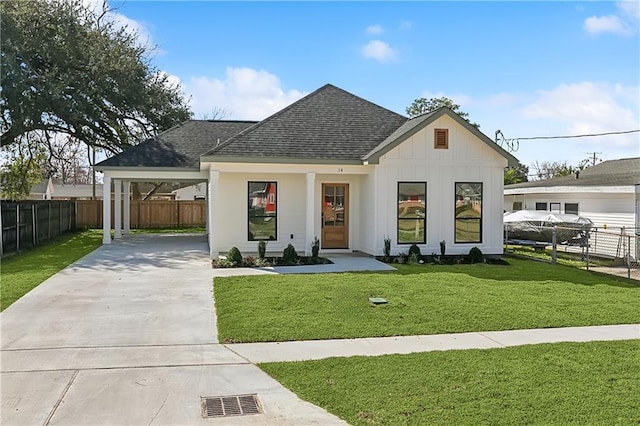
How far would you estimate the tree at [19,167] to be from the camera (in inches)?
1029

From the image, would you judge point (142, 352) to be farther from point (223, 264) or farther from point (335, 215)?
point (335, 215)

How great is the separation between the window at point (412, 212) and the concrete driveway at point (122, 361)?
19.6 ft

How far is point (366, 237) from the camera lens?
1492 cm

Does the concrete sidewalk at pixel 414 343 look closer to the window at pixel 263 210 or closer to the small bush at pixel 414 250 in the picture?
the small bush at pixel 414 250

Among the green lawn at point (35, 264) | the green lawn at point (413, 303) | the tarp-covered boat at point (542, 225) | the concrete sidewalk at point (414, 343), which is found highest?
the tarp-covered boat at point (542, 225)

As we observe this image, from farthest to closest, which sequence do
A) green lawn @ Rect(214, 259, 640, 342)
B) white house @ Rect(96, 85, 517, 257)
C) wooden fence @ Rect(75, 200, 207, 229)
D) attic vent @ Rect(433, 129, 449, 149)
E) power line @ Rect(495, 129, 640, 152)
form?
1. wooden fence @ Rect(75, 200, 207, 229)
2. power line @ Rect(495, 129, 640, 152)
3. attic vent @ Rect(433, 129, 449, 149)
4. white house @ Rect(96, 85, 517, 257)
5. green lawn @ Rect(214, 259, 640, 342)

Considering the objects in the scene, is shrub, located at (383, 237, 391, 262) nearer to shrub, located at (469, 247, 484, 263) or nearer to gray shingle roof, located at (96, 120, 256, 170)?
shrub, located at (469, 247, 484, 263)

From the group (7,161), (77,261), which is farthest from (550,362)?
(7,161)

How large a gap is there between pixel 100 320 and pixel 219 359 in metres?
2.73

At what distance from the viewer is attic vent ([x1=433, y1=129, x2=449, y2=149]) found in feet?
46.8

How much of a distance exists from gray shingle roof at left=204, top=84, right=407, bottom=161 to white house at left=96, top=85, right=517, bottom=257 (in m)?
0.04

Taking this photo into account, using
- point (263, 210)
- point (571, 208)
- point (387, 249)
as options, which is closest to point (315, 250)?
point (387, 249)

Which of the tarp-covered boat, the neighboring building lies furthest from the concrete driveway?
the neighboring building

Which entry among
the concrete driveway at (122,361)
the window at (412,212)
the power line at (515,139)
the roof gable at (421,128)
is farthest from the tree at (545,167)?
the concrete driveway at (122,361)
